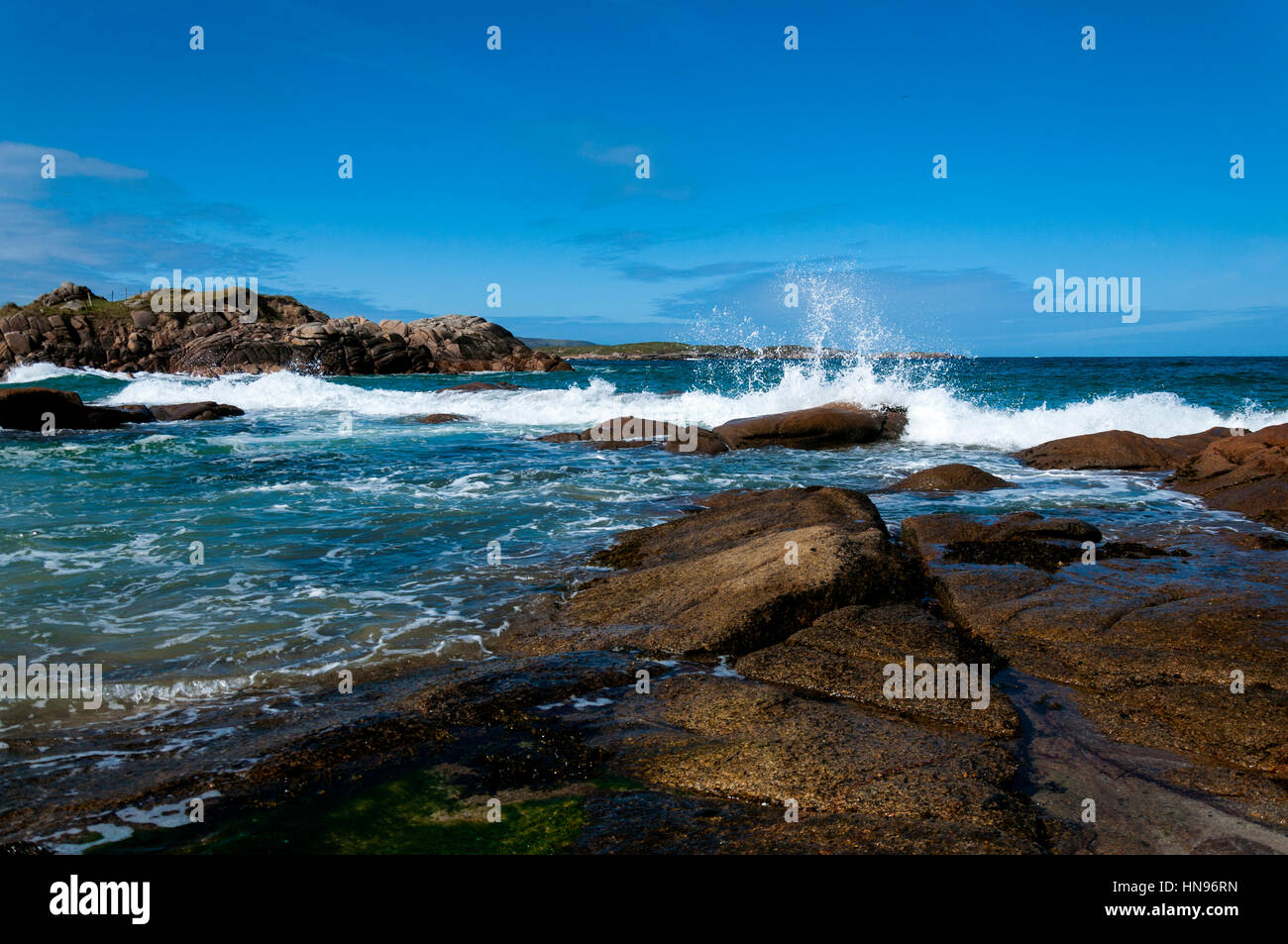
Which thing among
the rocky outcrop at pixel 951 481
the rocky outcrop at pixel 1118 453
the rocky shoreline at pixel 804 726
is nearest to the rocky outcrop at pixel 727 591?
the rocky shoreline at pixel 804 726

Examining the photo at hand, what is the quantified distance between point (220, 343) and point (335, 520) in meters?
63.2

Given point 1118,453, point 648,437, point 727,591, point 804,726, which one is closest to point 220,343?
point 648,437

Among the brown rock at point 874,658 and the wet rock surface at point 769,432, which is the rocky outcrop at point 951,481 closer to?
the wet rock surface at point 769,432

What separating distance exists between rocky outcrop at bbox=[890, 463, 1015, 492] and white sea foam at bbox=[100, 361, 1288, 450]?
7.67 m

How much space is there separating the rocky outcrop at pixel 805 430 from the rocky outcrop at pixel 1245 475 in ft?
24.9

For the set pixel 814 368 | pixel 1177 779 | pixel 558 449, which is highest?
pixel 814 368

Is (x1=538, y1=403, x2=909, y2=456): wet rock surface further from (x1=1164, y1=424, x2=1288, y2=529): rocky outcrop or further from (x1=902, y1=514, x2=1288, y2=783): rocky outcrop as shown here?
(x1=902, y1=514, x2=1288, y2=783): rocky outcrop

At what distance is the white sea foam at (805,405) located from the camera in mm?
20766

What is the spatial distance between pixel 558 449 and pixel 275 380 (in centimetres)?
2614

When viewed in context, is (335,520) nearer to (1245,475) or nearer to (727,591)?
(727,591)
